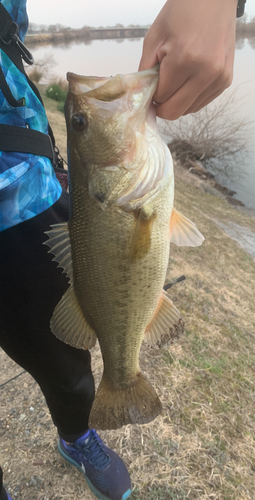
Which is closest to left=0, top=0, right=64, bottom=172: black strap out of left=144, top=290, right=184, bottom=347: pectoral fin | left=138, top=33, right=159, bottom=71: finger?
left=138, top=33, right=159, bottom=71: finger

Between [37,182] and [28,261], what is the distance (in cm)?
36

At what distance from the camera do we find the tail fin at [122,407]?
5.09 feet

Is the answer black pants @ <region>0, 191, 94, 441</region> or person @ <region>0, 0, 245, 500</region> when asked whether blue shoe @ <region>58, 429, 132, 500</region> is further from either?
black pants @ <region>0, 191, 94, 441</region>

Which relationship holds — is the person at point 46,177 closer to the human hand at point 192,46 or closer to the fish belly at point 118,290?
the human hand at point 192,46

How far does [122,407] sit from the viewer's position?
1.58 m

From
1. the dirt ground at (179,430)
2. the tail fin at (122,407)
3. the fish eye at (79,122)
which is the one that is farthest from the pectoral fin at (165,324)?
the dirt ground at (179,430)

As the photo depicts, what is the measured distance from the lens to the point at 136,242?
128cm

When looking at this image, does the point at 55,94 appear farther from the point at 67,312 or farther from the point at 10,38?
the point at 67,312

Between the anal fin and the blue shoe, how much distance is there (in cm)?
111

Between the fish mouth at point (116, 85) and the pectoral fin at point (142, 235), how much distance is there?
1.37ft

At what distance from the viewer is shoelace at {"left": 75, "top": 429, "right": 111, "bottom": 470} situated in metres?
2.13

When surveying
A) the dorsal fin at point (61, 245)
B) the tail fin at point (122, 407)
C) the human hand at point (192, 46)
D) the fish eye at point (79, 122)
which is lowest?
the tail fin at point (122, 407)

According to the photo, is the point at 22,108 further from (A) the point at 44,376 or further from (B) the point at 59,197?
(A) the point at 44,376

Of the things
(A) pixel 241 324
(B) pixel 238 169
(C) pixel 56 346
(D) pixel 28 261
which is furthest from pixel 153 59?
(B) pixel 238 169
